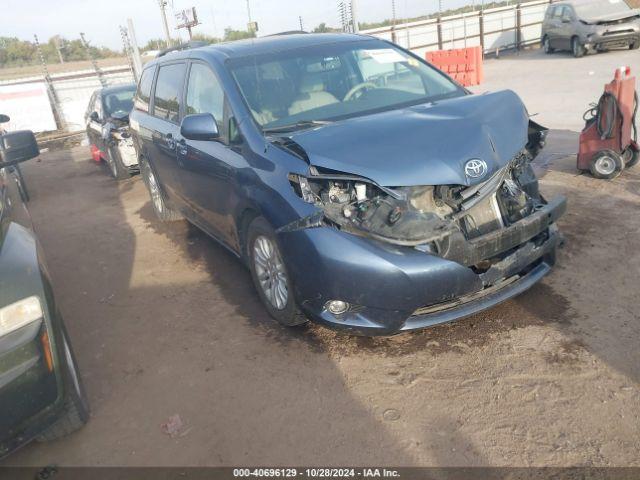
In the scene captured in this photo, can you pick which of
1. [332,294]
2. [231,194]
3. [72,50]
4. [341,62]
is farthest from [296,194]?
[72,50]

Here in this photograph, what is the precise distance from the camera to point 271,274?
366 centimetres

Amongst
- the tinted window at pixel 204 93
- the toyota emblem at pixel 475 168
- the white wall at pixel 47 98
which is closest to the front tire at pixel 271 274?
the tinted window at pixel 204 93

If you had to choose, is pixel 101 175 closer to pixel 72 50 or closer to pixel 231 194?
pixel 231 194

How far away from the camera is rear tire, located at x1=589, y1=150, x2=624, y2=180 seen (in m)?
5.72

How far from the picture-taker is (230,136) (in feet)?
12.4

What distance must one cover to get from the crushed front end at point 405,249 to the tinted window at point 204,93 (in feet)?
3.94

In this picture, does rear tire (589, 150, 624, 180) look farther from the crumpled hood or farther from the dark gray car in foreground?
the dark gray car in foreground

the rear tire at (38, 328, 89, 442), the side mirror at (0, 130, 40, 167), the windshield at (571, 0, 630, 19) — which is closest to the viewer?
the rear tire at (38, 328, 89, 442)

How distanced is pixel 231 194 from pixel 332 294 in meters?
1.28

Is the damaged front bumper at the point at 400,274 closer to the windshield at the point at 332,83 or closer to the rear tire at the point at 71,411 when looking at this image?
the windshield at the point at 332,83

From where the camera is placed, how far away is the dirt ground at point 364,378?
8.49 feet

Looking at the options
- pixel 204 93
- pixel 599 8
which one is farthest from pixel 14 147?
pixel 599 8

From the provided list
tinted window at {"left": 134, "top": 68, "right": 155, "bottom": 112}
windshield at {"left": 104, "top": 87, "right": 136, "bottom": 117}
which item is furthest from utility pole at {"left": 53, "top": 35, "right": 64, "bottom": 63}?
tinted window at {"left": 134, "top": 68, "right": 155, "bottom": 112}

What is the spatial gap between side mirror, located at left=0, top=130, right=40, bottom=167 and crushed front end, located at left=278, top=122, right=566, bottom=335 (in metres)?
1.77
